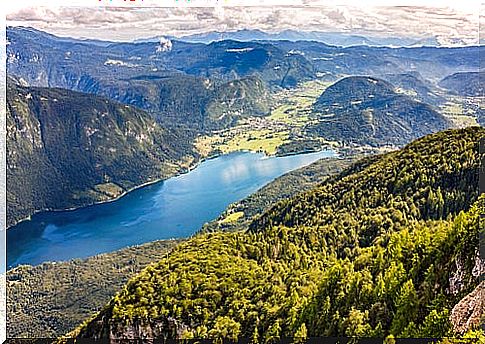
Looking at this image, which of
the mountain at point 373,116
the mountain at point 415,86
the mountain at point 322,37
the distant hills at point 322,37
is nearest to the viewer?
A: the distant hills at point 322,37

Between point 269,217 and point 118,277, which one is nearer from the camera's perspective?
point 269,217

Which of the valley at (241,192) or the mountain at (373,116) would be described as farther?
the mountain at (373,116)

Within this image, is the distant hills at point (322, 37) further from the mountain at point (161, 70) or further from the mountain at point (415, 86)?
the mountain at point (161, 70)

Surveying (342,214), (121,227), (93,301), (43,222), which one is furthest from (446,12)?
(43,222)

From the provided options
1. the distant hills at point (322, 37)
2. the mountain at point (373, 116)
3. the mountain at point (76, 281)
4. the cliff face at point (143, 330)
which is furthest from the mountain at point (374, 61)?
the cliff face at point (143, 330)

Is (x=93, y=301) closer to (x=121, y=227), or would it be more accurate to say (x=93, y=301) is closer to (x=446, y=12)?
(x=121, y=227)

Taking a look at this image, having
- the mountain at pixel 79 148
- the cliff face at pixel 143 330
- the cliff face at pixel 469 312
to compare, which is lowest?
the mountain at pixel 79 148
